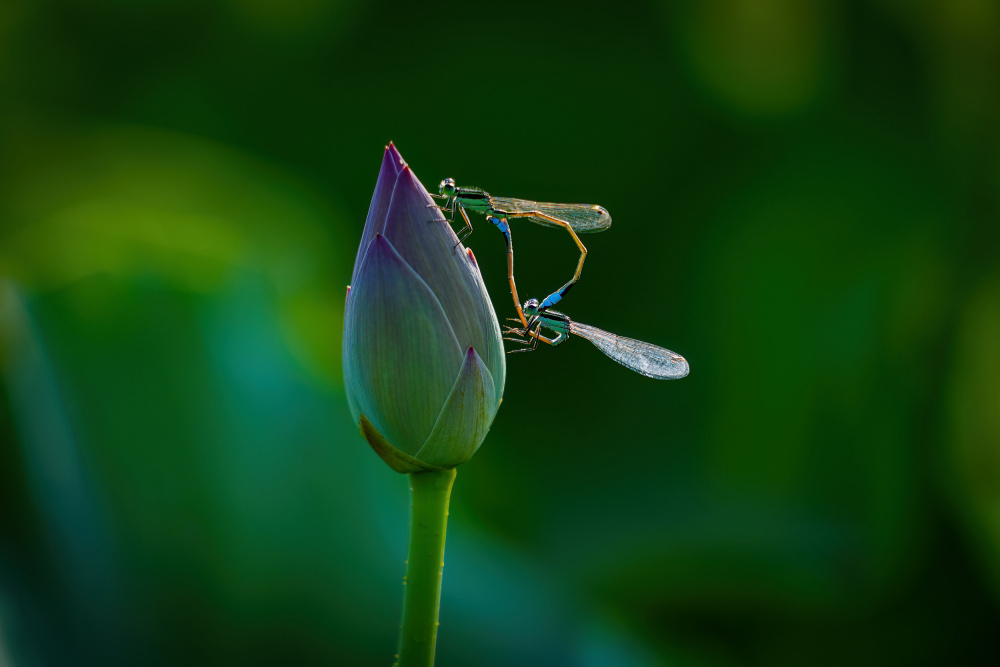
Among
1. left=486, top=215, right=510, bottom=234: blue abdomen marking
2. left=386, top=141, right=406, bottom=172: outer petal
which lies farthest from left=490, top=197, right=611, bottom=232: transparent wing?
left=386, top=141, right=406, bottom=172: outer petal

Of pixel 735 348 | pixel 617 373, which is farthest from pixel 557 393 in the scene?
pixel 735 348

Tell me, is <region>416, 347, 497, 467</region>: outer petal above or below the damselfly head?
below

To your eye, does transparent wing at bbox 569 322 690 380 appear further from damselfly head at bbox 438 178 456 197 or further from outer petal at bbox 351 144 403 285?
outer petal at bbox 351 144 403 285

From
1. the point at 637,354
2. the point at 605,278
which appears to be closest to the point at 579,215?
the point at 637,354

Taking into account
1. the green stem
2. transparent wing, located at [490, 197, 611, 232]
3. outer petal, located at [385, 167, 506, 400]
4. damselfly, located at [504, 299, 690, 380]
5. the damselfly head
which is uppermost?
transparent wing, located at [490, 197, 611, 232]

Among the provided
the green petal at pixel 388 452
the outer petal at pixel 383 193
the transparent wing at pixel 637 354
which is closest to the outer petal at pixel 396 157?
the outer petal at pixel 383 193

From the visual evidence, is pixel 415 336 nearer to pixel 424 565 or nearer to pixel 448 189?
pixel 424 565

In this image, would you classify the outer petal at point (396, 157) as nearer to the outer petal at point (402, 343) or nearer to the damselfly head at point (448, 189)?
the outer petal at point (402, 343)
